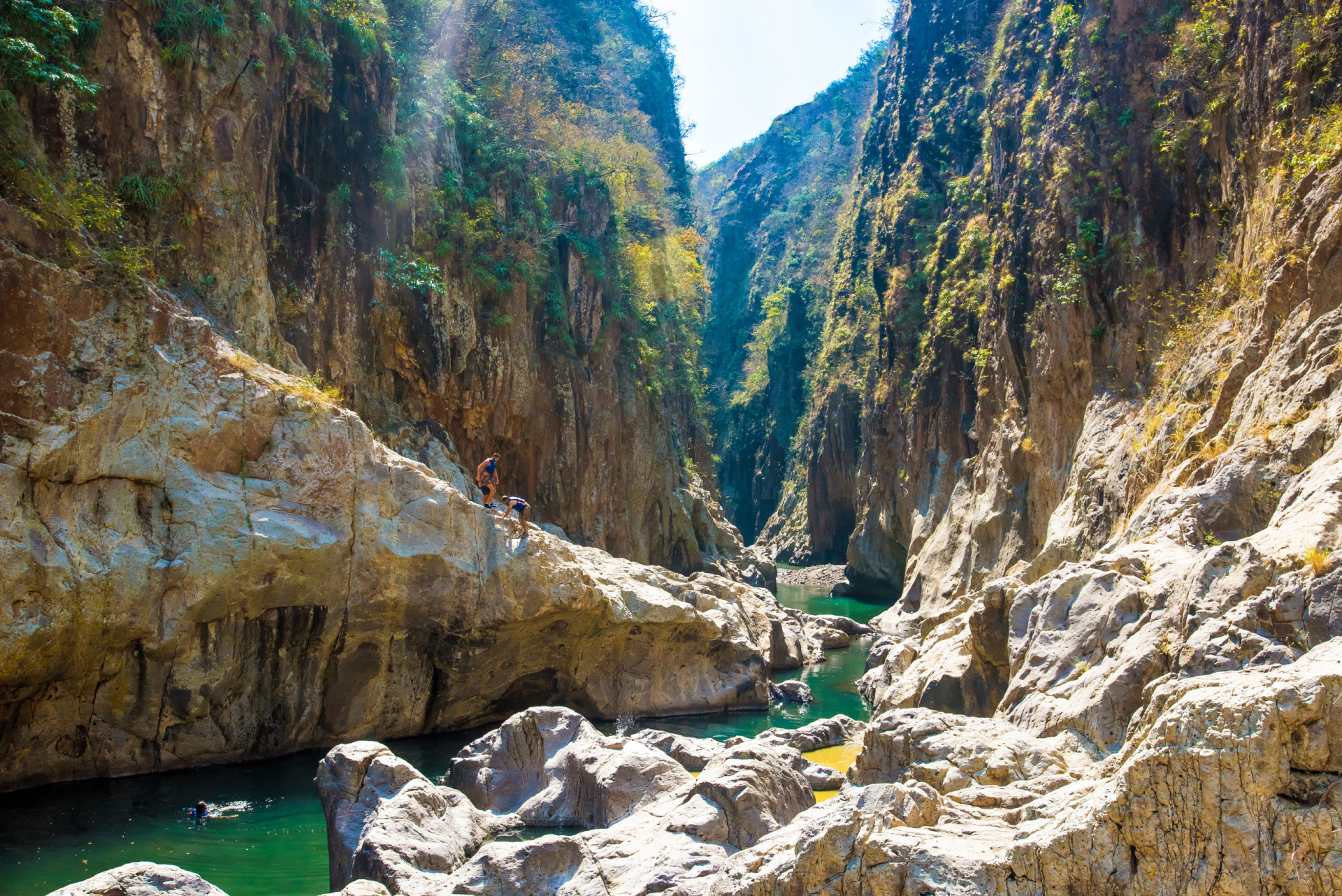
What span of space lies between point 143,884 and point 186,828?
4.66 m

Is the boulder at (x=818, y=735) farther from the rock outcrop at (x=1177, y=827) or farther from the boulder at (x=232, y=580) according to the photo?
the rock outcrop at (x=1177, y=827)

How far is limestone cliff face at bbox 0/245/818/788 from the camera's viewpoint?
37.3 ft

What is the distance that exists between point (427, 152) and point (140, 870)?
19799 mm

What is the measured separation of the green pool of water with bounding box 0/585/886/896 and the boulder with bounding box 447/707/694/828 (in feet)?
1.68

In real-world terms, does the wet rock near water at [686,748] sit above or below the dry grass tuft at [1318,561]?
below

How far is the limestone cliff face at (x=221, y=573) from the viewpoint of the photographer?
11.4m

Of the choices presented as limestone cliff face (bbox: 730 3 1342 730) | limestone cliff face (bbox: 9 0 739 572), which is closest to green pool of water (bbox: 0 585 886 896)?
limestone cliff face (bbox: 9 0 739 572)

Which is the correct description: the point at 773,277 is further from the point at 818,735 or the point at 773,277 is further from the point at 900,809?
the point at 900,809

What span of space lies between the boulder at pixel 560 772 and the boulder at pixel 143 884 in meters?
4.46

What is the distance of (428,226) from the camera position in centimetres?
2353

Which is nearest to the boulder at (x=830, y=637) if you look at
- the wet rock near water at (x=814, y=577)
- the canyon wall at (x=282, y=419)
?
the canyon wall at (x=282, y=419)

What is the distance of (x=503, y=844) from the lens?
8742 mm

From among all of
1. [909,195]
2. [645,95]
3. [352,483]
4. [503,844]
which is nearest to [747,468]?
[645,95]

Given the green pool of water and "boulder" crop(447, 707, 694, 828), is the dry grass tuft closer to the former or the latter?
"boulder" crop(447, 707, 694, 828)
